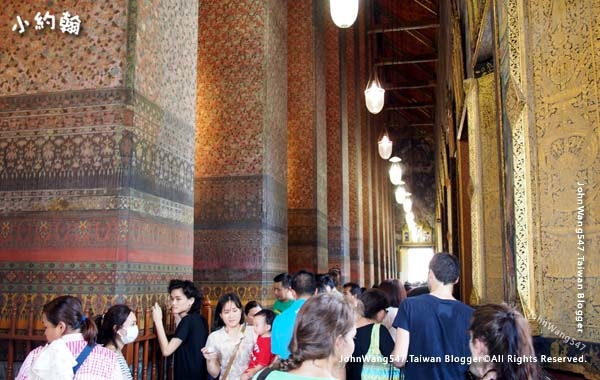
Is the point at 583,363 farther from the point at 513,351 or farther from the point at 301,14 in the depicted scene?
the point at 301,14

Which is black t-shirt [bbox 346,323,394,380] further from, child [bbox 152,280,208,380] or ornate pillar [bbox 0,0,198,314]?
ornate pillar [bbox 0,0,198,314]

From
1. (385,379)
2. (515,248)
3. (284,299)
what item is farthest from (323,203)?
(385,379)

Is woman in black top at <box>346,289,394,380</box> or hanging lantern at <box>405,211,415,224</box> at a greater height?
hanging lantern at <box>405,211,415,224</box>

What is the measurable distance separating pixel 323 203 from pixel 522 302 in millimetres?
5710

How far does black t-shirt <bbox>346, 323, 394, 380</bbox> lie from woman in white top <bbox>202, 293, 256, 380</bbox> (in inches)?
23.0

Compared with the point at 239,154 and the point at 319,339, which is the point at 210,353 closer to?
the point at 319,339

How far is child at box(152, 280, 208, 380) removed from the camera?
3508 mm

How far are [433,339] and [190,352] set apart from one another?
5.25 ft

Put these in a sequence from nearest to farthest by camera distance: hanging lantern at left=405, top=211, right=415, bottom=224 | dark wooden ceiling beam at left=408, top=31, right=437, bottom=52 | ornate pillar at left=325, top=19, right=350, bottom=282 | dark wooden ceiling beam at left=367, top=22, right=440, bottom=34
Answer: ornate pillar at left=325, top=19, right=350, bottom=282 → dark wooden ceiling beam at left=367, top=22, right=440, bottom=34 → dark wooden ceiling beam at left=408, top=31, right=437, bottom=52 → hanging lantern at left=405, top=211, right=415, bottom=224

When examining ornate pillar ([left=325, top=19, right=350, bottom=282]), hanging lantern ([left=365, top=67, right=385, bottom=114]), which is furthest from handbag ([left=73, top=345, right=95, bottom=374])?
ornate pillar ([left=325, top=19, right=350, bottom=282])

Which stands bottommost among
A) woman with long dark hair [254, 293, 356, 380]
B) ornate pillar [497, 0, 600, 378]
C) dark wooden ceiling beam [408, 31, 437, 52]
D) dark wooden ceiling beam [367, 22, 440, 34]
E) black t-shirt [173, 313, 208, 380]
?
black t-shirt [173, 313, 208, 380]

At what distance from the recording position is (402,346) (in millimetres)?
2686

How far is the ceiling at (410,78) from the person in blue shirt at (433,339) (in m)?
13.0

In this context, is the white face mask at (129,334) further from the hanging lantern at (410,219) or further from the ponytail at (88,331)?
the hanging lantern at (410,219)
